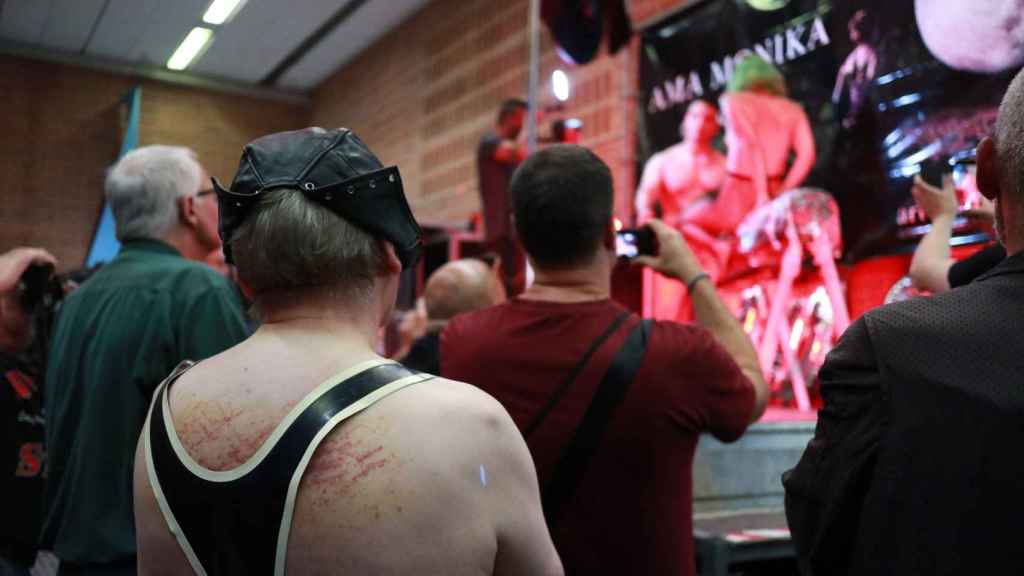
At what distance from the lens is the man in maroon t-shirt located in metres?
1.41

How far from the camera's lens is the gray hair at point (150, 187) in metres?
1.63

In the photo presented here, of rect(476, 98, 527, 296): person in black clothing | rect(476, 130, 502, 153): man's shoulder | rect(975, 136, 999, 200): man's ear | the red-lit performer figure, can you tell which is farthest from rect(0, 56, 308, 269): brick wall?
rect(476, 130, 502, 153): man's shoulder

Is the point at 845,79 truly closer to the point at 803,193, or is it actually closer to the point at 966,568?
the point at 803,193

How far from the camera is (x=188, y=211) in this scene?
1711mm

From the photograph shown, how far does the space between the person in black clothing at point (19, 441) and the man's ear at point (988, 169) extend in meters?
1.70

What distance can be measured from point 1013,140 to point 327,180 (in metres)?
0.69

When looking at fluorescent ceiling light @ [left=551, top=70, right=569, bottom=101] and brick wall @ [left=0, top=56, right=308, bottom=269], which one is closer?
brick wall @ [left=0, top=56, right=308, bottom=269]

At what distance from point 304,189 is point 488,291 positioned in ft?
5.62

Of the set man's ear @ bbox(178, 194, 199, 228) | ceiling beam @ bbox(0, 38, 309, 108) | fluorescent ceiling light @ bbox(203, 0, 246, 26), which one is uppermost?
fluorescent ceiling light @ bbox(203, 0, 246, 26)

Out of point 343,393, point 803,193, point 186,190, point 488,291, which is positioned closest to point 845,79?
point 803,193

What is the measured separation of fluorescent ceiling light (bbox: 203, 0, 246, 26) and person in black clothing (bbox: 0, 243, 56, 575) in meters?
0.76

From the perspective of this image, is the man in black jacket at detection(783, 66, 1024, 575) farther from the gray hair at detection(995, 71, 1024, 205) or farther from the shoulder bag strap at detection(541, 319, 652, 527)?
the shoulder bag strap at detection(541, 319, 652, 527)

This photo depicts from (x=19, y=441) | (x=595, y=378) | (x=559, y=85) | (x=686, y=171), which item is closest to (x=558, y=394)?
(x=595, y=378)

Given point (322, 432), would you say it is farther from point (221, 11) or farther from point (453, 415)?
point (221, 11)
